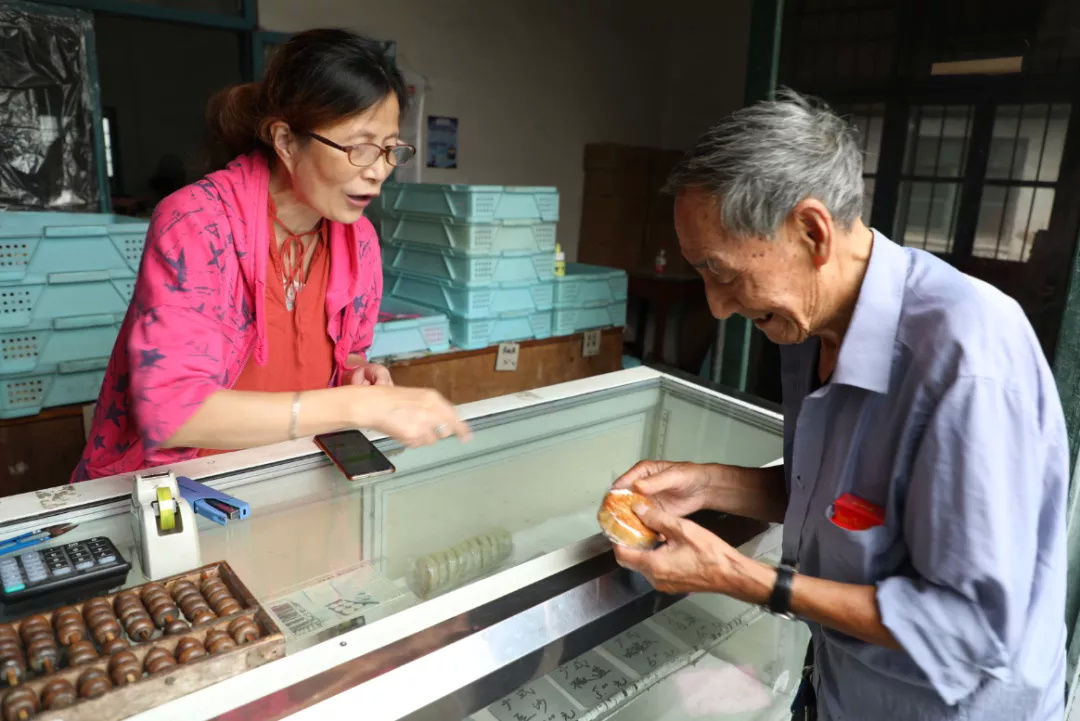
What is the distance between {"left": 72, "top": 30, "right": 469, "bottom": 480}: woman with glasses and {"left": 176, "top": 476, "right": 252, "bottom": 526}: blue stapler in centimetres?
9

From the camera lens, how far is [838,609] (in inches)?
37.0

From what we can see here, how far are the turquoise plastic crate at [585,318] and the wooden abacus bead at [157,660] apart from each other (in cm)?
313

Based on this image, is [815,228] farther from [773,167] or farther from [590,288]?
[590,288]

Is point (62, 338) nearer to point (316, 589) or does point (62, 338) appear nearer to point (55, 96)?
point (55, 96)

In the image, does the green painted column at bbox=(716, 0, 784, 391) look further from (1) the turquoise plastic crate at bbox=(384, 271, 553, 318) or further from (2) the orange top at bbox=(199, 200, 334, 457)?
(2) the orange top at bbox=(199, 200, 334, 457)

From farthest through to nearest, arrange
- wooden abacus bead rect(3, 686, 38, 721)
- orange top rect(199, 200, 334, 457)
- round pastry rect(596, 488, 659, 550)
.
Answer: orange top rect(199, 200, 334, 457), round pastry rect(596, 488, 659, 550), wooden abacus bead rect(3, 686, 38, 721)

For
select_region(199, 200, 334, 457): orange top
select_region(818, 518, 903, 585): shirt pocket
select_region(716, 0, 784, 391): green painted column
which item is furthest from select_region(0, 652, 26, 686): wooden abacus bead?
select_region(716, 0, 784, 391): green painted column

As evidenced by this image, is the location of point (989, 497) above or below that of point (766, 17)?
below

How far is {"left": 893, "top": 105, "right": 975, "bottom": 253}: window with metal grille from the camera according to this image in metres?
3.24

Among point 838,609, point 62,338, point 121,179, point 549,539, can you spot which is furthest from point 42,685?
point 121,179

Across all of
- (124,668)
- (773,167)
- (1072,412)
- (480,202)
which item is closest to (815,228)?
(773,167)

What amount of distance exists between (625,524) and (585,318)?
291cm

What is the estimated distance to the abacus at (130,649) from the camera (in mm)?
740

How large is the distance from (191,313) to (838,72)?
3281 mm
